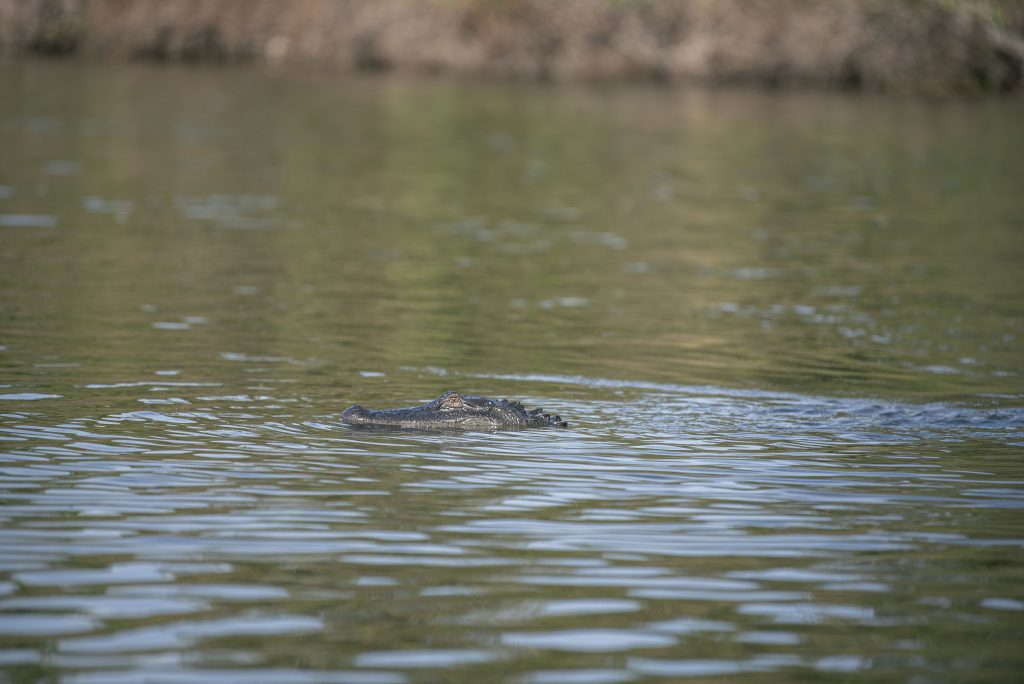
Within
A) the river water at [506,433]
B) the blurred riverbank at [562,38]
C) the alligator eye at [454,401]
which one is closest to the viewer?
the river water at [506,433]

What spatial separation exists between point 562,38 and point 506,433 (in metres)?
46.2

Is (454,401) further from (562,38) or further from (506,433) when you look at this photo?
(562,38)

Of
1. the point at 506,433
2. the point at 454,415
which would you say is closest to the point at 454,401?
the point at 454,415

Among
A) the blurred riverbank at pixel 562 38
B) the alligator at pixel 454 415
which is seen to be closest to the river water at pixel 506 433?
the alligator at pixel 454 415

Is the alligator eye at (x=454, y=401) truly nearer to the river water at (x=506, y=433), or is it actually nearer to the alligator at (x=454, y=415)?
the alligator at (x=454, y=415)

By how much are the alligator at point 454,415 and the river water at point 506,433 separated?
159 millimetres

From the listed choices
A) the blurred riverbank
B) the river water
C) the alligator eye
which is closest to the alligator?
the alligator eye

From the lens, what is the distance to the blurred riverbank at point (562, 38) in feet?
170

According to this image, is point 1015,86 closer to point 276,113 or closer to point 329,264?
point 276,113

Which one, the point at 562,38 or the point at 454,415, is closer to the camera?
the point at 454,415

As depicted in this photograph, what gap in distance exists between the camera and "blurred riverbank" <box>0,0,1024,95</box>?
51.8 metres

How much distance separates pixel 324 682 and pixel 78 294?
1108cm

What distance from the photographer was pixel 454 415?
10883 mm

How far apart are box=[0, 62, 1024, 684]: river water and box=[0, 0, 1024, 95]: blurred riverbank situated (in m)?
23.9
